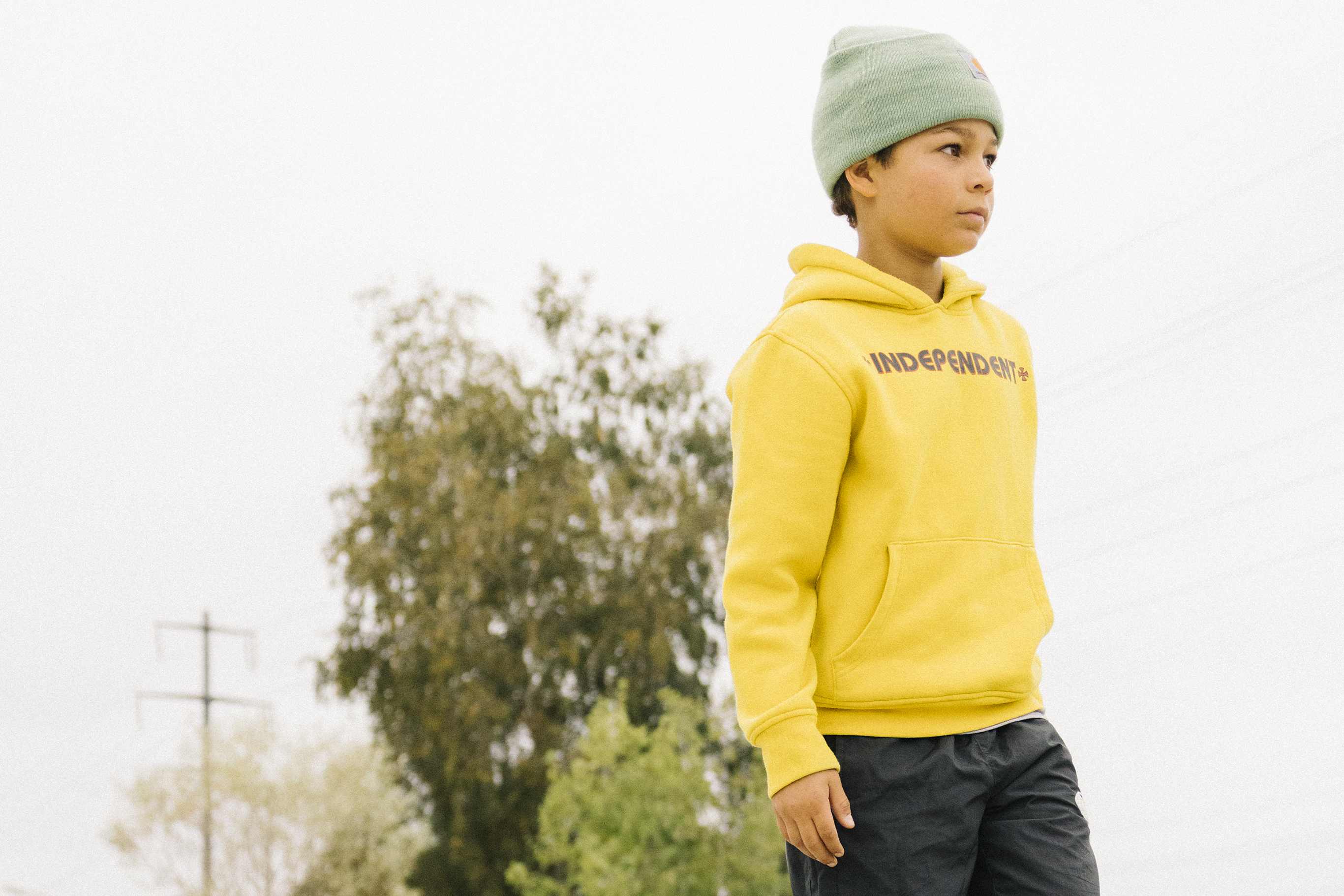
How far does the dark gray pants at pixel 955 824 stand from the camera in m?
1.98

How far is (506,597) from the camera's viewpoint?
21.9m

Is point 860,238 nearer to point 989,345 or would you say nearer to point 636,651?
point 989,345

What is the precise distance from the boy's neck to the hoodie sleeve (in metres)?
0.27

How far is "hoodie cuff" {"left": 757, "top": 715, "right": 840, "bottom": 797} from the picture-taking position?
1.97m

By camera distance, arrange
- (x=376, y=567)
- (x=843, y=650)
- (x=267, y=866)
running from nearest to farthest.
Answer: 1. (x=843, y=650)
2. (x=376, y=567)
3. (x=267, y=866)

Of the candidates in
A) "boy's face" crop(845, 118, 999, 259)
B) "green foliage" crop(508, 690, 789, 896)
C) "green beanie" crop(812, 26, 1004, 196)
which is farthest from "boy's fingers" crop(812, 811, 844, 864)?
"green foliage" crop(508, 690, 789, 896)

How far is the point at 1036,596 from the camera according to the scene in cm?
224

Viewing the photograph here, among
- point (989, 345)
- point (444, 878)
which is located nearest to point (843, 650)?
point (989, 345)

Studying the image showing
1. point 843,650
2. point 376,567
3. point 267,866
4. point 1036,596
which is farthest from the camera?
point 267,866

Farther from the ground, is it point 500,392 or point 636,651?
point 500,392

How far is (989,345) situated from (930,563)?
0.44m

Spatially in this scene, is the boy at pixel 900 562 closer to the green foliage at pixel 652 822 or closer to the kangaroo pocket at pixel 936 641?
the kangaroo pocket at pixel 936 641

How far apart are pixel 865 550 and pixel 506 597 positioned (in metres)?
20.1

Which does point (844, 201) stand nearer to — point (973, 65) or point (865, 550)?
point (973, 65)
